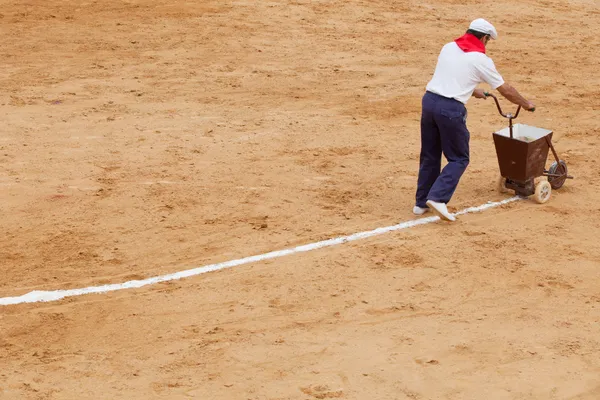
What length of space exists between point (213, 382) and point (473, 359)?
6.59 ft

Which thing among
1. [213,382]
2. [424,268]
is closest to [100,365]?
[213,382]

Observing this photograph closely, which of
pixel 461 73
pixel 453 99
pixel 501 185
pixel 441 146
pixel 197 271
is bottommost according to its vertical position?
pixel 197 271

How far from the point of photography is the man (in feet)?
31.8

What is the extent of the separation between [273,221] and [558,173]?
327 cm

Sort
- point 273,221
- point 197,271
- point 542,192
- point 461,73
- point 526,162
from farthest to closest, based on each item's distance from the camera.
→ point 542,192, point 526,162, point 273,221, point 461,73, point 197,271

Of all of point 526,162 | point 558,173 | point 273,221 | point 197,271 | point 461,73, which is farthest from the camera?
point 558,173

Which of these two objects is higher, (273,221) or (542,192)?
(542,192)

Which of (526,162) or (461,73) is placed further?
(526,162)

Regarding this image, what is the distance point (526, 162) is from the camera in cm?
1040

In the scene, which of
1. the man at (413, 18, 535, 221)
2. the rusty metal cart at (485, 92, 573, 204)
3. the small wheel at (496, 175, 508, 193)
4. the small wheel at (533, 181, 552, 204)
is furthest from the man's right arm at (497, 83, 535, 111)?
the small wheel at (496, 175, 508, 193)

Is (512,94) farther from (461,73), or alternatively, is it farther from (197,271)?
(197,271)

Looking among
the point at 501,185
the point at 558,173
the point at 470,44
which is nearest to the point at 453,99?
the point at 470,44

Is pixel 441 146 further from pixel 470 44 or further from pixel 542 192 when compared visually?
pixel 542 192

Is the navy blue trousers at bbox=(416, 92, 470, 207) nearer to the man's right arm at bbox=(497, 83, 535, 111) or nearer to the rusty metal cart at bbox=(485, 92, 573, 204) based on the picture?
the man's right arm at bbox=(497, 83, 535, 111)
